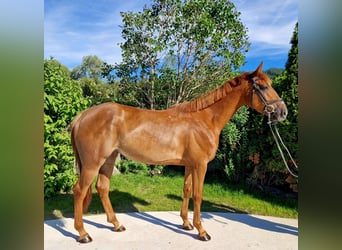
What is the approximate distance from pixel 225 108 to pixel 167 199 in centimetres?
315

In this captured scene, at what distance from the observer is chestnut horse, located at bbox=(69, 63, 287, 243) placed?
3.31 metres

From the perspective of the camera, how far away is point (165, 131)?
3.44 metres

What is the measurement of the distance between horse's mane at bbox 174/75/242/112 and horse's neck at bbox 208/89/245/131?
0.19ft

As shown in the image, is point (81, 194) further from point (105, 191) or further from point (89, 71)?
point (89, 71)

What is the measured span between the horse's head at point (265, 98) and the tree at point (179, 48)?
305cm

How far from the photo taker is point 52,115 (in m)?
5.13

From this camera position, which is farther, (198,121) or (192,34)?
(192,34)

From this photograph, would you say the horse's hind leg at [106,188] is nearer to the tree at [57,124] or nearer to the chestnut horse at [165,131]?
the chestnut horse at [165,131]

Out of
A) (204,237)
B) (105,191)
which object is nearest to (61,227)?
(105,191)

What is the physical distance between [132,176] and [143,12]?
167 inches
